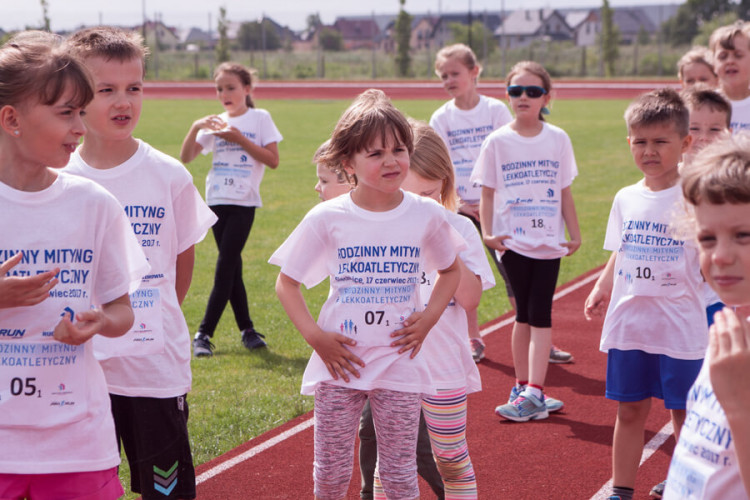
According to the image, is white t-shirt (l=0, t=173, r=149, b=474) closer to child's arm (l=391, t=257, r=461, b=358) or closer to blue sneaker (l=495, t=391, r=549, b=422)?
child's arm (l=391, t=257, r=461, b=358)

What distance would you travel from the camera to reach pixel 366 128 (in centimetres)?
329

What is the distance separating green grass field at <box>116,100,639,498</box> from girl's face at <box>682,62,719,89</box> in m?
2.80

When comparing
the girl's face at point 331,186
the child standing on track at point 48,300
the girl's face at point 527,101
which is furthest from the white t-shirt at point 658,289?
the child standing on track at point 48,300

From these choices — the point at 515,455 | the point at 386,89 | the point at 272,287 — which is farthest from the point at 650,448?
the point at 386,89

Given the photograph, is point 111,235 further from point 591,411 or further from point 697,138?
point 591,411

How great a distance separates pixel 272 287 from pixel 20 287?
293 inches

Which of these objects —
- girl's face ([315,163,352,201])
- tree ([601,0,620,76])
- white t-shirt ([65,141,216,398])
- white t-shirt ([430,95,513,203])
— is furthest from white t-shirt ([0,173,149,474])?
tree ([601,0,620,76])

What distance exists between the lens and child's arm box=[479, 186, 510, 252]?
230 inches

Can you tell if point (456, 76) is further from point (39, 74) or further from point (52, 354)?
point (52, 354)

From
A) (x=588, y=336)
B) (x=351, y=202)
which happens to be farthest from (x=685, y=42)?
(x=351, y=202)

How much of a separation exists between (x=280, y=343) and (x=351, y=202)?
14.5ft

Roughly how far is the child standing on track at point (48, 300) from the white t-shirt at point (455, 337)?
→ 1.38 metres

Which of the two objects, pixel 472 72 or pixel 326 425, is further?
pixel 472 72

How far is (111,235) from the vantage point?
2.81 m
